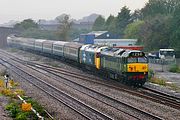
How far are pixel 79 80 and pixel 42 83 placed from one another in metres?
3.45

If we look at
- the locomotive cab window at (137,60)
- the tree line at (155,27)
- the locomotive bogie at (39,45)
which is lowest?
the locomotive bogie at (39,45)

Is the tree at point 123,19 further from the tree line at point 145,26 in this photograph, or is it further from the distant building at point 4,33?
the distant building at point 4,33

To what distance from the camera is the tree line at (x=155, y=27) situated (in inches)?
2534

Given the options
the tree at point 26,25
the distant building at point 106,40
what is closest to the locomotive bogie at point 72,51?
the distant building at point 106,40

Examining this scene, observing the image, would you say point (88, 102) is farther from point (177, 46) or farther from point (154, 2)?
point (154, 2)

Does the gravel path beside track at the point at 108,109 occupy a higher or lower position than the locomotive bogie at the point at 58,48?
lower

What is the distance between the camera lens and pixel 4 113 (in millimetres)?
20859

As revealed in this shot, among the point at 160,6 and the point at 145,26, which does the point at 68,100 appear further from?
the point at 160,6

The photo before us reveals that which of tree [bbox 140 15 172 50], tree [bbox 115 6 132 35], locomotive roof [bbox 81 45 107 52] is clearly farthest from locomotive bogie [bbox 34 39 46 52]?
tree [bbox 115 6 132 35]

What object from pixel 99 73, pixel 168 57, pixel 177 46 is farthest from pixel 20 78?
pixel 177 46

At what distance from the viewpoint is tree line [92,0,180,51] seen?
211ft

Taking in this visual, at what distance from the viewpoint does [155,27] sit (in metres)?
70.6

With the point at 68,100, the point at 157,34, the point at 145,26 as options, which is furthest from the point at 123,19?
the point at 68,100

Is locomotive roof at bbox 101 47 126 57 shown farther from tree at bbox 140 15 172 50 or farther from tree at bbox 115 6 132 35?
tree at bbox 115 6 132 35
